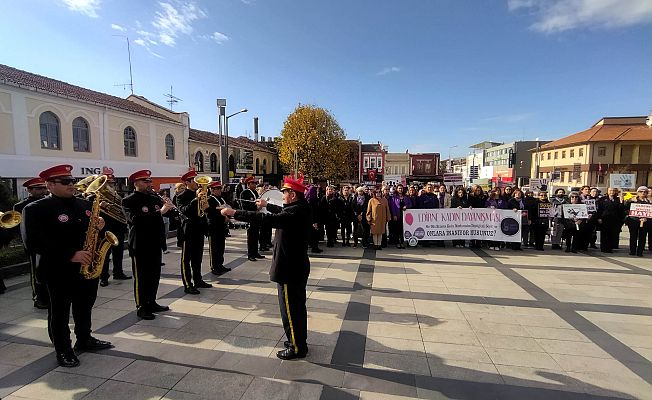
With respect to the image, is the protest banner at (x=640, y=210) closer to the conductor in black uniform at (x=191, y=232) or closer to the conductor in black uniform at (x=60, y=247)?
the conductor in black uniform at (x=191, y=232)

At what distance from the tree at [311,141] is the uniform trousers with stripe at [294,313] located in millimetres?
32619

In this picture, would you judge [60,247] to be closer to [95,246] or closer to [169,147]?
[95,246]

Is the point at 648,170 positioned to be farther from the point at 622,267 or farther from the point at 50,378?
the point at 50,378

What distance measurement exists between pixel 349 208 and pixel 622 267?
704 centimetres

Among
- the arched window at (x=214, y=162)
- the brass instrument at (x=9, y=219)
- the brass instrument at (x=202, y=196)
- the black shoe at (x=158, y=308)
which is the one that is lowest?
the black shoe at (x=158, y=308)

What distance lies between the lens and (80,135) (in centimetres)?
2116

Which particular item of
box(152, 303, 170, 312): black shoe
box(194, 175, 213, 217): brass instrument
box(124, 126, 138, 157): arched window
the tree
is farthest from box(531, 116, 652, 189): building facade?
box(152, 303, 170, 312): black shoe

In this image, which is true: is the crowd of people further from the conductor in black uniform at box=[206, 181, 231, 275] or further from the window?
the window

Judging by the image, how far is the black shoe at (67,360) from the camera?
11.4 feet

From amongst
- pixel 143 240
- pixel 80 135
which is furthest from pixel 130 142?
pixel 143 240

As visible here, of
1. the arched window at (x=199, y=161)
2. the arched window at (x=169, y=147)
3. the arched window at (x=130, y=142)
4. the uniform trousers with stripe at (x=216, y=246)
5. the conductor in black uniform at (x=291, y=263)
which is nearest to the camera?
the conductor in black uniform at (x=291, y=263)

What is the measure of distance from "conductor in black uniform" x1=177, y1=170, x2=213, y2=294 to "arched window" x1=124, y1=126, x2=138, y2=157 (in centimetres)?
2221

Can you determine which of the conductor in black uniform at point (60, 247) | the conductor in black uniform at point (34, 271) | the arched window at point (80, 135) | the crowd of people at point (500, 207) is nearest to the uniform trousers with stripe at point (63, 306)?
the conductor in black uniform at point (60, 247)

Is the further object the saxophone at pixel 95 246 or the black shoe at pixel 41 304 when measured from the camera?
the black shoe at pixel 41 304
